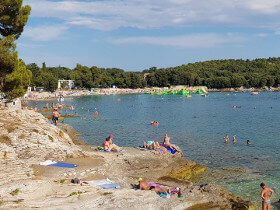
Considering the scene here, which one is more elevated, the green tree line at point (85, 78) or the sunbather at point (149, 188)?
the green tree line at point (85, 78)

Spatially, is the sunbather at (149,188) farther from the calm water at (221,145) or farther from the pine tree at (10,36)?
the pine tree at (10,36)

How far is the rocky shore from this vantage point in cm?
1195

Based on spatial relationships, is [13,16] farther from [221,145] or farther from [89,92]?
[89,92]

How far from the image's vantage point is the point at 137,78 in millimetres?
152125

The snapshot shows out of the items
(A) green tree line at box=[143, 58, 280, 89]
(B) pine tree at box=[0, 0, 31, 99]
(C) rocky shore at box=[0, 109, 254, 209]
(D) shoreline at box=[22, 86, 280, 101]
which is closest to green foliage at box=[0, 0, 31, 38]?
(B) pine tree at box=[0, 0, 31, 99]

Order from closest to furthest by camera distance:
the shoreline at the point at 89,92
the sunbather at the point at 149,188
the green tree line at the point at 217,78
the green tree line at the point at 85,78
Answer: the sunbather at the point at 149,188 < the shoreline at the point at 89,92 < the green tree line at the point at 85,78 < the green tree line at the point at 217,78

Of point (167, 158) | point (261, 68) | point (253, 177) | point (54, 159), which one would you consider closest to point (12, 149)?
point (54, 159)

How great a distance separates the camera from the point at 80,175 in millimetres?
15359

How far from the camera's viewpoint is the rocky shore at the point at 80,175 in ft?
39.2

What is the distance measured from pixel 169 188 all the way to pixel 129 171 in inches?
157

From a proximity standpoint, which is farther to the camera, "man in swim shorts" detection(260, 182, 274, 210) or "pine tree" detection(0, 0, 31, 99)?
"pine tree" detection(0, 0, 31, 99)

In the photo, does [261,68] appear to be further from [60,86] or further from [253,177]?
[253,177]

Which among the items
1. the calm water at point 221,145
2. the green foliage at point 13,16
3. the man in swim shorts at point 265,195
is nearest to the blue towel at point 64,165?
the calm water at point 221,145

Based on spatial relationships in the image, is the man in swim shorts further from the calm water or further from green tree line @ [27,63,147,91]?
green tree line @ [27,63,147,91]
